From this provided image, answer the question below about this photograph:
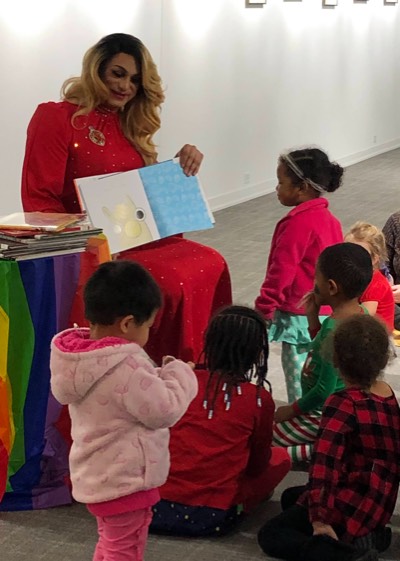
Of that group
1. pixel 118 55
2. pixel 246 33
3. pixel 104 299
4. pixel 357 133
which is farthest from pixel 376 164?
pixel 104 299

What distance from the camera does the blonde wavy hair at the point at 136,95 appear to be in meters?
3.28

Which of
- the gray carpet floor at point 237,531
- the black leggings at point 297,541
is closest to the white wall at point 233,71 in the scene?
the gray carpet floor at point 237,531

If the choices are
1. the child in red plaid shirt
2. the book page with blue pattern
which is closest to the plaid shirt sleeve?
the child in red plaid shirt

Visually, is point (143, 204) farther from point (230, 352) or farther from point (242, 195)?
point (242, 195)

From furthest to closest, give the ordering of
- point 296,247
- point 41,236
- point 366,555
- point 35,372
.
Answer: point 296,247, point 35,372, point 41,236, point 366,555

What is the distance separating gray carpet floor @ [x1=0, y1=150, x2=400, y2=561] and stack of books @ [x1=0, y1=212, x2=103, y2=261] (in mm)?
790

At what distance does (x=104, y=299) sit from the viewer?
213cm

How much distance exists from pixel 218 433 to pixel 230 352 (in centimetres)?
23

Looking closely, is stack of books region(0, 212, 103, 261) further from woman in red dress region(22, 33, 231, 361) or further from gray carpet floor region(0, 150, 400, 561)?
gray carpet floor region(0, 150, 400, 561)

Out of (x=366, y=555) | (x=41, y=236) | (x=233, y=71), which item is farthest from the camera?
(x=233, y=71)

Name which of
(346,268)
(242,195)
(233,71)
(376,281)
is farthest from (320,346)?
(242,195)

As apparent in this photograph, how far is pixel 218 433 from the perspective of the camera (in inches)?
105

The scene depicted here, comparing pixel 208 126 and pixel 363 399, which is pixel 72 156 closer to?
pixel 363 399

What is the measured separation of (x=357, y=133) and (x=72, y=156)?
9086 mm
